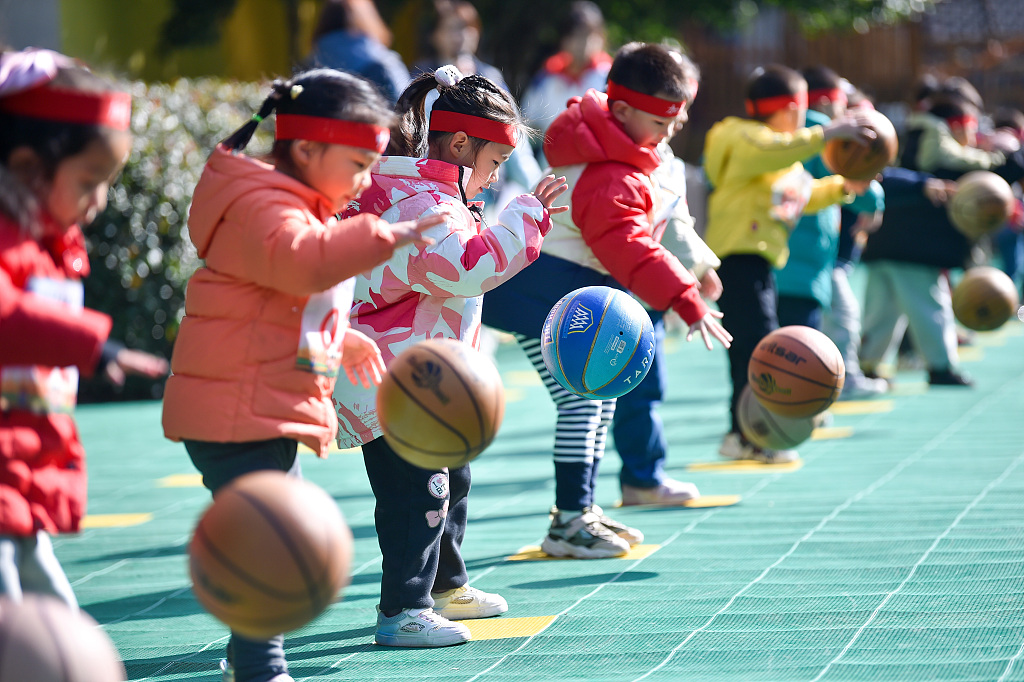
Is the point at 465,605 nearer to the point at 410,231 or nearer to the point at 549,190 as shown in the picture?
the point at 549,190

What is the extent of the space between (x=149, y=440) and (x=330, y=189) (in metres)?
5.45

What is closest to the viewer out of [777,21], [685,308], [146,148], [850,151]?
[685,308]

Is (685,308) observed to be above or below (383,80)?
below

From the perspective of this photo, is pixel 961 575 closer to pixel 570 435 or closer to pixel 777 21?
pixel 570 435

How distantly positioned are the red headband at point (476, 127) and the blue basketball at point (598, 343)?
742 millimetres

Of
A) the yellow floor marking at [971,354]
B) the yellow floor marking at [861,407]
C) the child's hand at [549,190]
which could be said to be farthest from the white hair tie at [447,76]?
the yellow floor marking at [971,354]

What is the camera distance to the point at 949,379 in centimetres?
957

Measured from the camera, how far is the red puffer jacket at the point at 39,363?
2826 millimetres

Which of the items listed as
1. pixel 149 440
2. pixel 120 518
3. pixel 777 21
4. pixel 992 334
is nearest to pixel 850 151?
pixel 120 518

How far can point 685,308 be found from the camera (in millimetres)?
4844

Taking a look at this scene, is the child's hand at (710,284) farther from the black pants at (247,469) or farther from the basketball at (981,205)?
the basketball at (981,205)

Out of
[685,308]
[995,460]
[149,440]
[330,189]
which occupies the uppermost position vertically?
[330,189]

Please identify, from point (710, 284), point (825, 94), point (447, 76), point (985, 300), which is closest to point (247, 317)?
point (447, 76)

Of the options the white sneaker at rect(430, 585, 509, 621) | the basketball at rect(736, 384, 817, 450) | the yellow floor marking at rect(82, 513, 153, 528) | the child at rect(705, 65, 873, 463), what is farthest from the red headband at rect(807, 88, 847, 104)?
the white sneaker at rect(430, 585, 509, 621)
